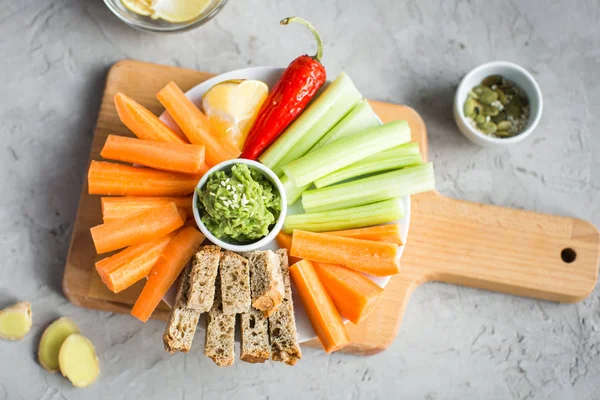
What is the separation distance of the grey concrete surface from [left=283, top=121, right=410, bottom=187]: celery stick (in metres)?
0.40

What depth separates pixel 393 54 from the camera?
2.38 meters

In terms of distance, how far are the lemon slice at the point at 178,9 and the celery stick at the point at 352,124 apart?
1.98 feet

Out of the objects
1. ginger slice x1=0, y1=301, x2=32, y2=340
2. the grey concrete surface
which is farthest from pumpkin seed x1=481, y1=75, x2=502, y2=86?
ginger slice x1=0, y1=301, x2=32, y2=340

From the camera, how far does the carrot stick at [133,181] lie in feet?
6.18

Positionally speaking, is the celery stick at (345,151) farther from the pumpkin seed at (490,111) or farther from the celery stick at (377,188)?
the pumpkin seed at (490,111)

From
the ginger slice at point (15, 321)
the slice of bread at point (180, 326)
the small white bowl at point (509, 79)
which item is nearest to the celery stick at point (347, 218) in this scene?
the slice of bread at point (180, 326)

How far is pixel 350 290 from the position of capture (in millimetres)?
1849

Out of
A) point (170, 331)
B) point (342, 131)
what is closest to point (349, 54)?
point (342, 131)

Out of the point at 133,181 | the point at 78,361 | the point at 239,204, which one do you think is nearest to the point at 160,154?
the point at 133,181

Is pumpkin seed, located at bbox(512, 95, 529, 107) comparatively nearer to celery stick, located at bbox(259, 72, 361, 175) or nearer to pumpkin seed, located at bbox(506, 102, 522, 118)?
pumpkin seed, located at bbox(506, 102, 522, 118)

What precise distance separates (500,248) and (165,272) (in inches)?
41.9

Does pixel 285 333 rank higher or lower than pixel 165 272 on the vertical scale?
lower

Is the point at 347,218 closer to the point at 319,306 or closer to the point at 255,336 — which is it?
the point at 319,306

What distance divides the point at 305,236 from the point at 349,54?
31.7 inches
